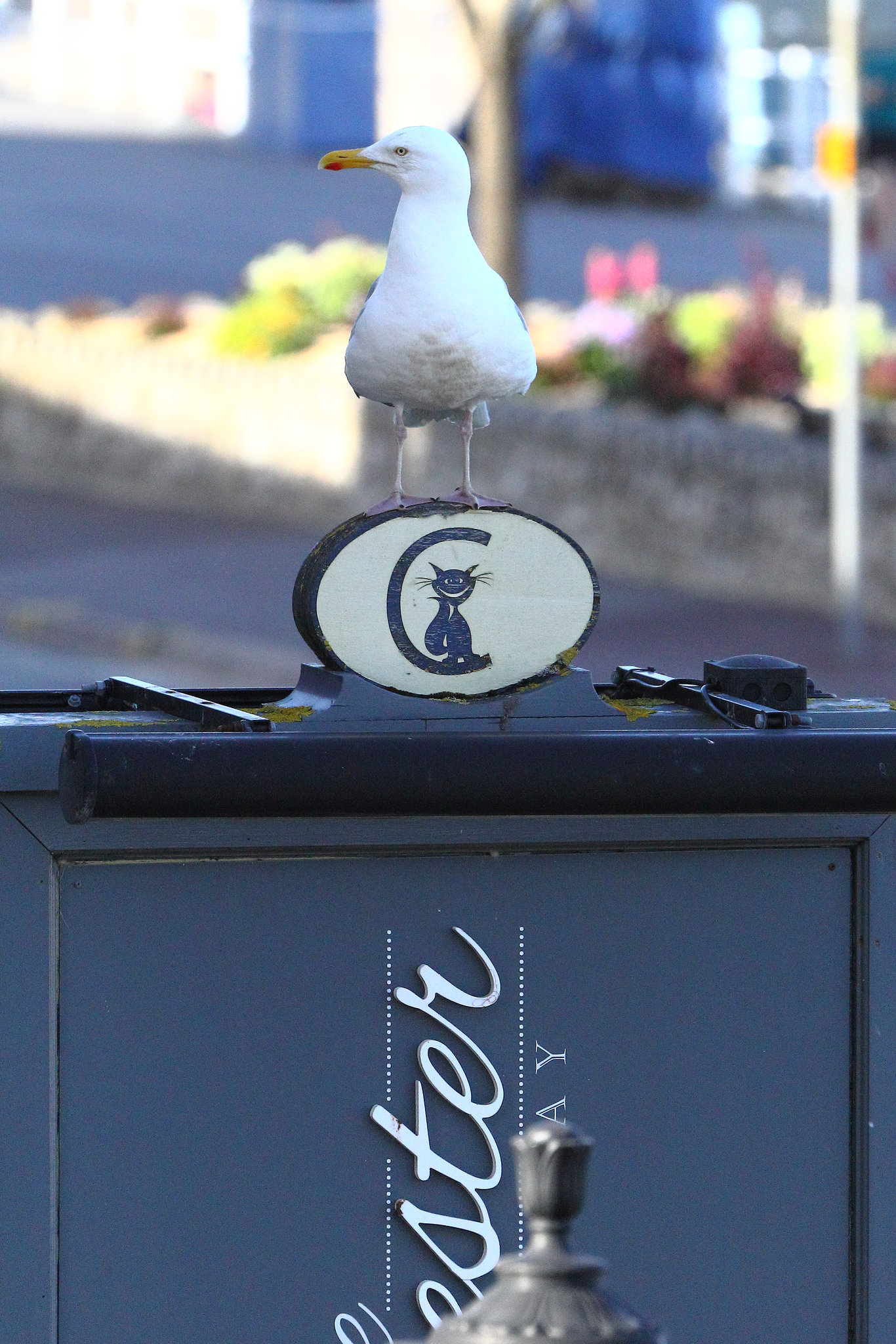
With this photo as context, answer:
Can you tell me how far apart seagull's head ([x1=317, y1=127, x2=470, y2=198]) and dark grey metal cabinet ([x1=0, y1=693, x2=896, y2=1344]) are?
943mm

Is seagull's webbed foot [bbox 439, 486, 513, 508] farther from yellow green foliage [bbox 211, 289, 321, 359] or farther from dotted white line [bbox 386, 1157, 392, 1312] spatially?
yellow green foliage [bbox 211, 289, 321, 359]

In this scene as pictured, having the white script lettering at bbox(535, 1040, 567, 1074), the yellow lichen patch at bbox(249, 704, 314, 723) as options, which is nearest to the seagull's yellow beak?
the yellow lichen patch at bbox(249, 704, 314, 723)

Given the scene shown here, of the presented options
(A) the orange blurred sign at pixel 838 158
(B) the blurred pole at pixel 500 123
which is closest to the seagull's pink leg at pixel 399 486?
(A) the orange blurred sign at pixel 838 158

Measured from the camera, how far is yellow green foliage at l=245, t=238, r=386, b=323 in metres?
17.1

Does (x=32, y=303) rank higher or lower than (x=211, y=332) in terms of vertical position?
higher

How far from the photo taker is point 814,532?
45.5 ft

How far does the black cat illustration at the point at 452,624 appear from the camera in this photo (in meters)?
2.94

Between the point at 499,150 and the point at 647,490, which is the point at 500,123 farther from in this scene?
the point at 647,490

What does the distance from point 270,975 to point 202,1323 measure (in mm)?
496

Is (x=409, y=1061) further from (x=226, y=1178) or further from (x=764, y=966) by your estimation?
(x=764, y=966)

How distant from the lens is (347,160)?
9.80 feet

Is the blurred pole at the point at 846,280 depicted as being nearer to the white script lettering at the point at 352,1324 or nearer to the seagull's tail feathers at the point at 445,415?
the seagull's tail feathers at the point at 445,415

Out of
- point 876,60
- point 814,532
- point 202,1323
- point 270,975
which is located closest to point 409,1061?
point 270,975

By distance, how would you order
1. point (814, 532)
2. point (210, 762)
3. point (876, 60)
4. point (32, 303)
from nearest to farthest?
point (210, 762)
point (814, 532)
point (32, 303)
point (876, 60)
